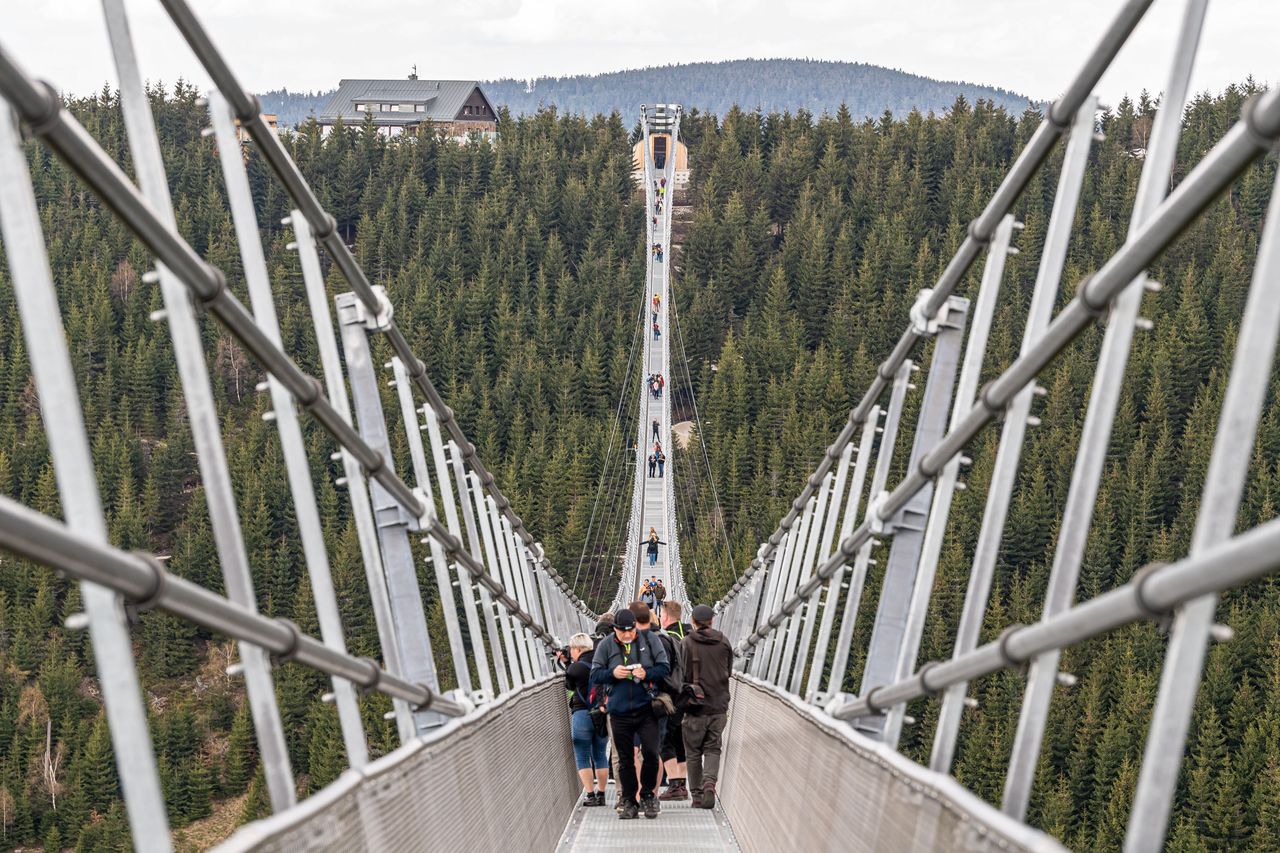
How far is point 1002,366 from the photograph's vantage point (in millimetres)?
73438

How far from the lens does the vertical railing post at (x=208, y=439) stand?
9.84 ft

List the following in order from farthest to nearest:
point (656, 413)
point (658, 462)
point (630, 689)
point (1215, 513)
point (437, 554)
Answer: point (656, 413) → point (658, 462) → point (630, 689) → point (437, 554) → point (1215, 513)

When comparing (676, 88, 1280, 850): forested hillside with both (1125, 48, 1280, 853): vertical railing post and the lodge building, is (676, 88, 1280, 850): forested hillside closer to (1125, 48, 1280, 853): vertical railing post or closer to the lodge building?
the lodge building

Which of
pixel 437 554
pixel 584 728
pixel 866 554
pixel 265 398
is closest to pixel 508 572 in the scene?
pixel 584 728

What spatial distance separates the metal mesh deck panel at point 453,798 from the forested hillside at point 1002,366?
40210 mm

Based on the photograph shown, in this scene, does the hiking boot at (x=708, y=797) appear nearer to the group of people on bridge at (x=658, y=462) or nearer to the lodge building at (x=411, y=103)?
the group of people on bridge at (x=658, y=462)

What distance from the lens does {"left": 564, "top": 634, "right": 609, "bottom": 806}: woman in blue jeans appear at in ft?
29.5

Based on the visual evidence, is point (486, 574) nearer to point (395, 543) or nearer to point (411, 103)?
point (395, 543)

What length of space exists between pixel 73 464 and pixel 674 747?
7620 millimetres

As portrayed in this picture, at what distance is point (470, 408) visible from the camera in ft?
270

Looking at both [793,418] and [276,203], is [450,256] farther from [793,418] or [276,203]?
[793,418]

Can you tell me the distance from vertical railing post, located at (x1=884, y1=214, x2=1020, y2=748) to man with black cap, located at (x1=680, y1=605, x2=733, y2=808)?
4263 mm

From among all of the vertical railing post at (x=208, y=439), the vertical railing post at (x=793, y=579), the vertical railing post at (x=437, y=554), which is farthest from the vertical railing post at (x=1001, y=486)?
the vertical railing post at (x=793, y=579)

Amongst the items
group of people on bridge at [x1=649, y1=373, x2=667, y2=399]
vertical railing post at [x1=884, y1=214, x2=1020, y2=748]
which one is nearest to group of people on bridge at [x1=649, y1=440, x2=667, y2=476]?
group of people on bridge at [x1=649, y1=373, x2=667, y2=399]
